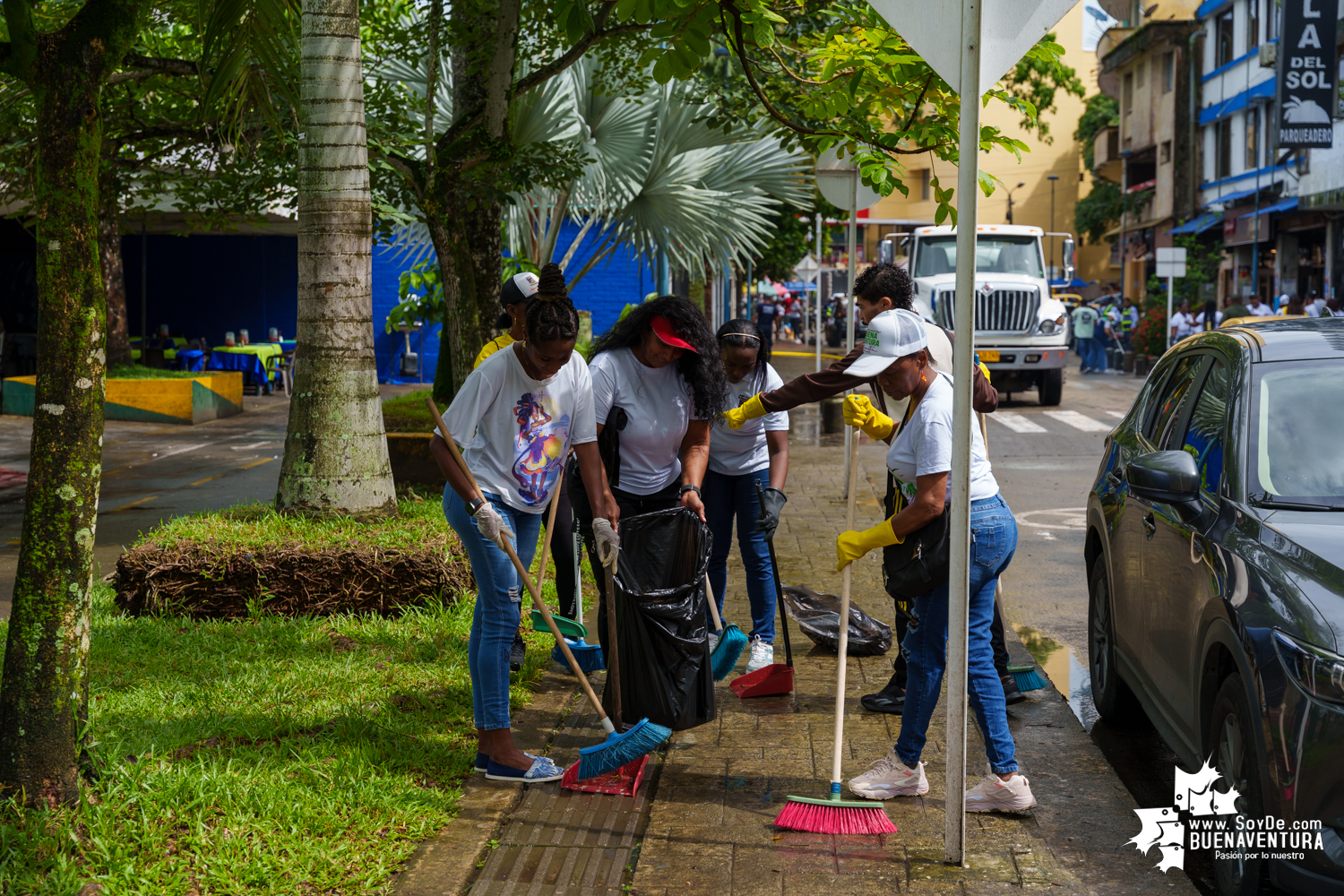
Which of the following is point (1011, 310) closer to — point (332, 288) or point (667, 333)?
point (332, 288)

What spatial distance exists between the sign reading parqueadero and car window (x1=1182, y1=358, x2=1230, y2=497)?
82.6 ft

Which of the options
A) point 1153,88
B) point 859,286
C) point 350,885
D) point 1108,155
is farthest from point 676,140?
point 1108,155

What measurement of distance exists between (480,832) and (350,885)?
53 centimetres

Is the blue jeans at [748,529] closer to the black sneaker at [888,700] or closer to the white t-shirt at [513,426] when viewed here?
the black sneaker at [888,700]

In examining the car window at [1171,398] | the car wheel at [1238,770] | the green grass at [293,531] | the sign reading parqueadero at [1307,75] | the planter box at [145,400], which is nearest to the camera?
the car wheel at [1238,770]

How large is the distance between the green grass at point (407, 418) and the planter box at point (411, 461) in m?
0.50

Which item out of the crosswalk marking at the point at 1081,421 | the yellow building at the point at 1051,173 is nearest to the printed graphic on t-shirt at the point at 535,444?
the crosswalk marking at the point at 1081,421

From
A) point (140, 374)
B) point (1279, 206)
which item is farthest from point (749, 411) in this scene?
point (1279, 206)

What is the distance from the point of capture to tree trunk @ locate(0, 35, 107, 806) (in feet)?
11.7

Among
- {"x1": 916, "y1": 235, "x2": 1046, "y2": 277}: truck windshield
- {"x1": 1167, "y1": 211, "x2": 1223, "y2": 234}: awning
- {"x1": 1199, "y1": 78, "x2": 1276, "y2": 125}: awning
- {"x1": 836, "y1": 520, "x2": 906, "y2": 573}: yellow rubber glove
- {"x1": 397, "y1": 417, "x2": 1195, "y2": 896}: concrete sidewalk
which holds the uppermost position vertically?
{"x1": 1199, "y1": 78, "x2": 1276, "y2": 125}: awning

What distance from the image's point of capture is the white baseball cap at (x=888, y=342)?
4.02 metres

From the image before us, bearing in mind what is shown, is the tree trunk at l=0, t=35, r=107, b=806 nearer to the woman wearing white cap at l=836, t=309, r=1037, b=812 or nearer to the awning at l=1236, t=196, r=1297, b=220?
the woman wearing white cap at l=836, t=309, r=1037, b=812

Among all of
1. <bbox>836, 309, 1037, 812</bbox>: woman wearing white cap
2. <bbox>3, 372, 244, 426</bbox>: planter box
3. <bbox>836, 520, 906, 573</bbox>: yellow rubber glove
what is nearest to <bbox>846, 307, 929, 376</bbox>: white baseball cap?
<bbox>836, 309, 1037, 812</bbox>: woman wearing white cap

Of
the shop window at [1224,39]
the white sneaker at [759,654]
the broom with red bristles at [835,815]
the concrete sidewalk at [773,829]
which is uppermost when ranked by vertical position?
the shop window at [1224,39]
